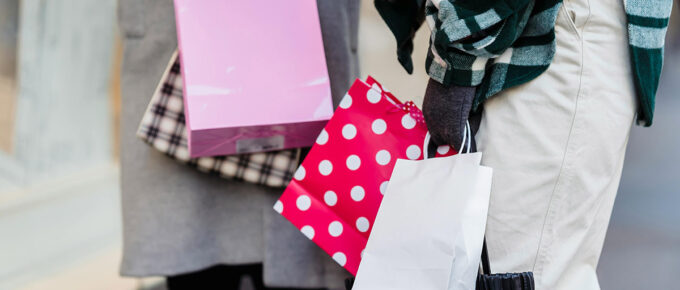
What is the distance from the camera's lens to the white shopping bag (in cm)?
69

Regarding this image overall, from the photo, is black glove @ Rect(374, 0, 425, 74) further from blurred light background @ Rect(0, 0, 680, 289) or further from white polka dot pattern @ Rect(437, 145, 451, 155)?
blurred light background @ Rect(0, 0, 680, 289)

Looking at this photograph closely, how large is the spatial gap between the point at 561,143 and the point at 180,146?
25.2 inches

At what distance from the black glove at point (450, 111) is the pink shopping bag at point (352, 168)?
10 centimetres

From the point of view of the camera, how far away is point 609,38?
0.71m

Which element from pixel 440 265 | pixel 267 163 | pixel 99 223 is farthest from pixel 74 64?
pixel 440 265

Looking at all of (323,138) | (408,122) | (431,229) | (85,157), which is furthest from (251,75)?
(85,157)

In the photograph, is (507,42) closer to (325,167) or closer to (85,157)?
(325,167)

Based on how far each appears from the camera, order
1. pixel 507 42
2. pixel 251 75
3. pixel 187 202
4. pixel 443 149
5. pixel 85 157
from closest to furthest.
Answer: pixel 507 42 → pixel 443 149 → pixel 251 75 → pixel 187 202 → pixel 85 157

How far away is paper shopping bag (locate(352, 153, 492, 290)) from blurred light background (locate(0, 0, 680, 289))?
96 cm

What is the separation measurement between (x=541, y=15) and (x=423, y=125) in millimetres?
239

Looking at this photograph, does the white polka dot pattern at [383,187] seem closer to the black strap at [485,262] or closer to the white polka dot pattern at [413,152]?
the white polka dot pattern at [413,152]

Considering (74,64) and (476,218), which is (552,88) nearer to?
(476,218)

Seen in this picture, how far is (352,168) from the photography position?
0.88 meters

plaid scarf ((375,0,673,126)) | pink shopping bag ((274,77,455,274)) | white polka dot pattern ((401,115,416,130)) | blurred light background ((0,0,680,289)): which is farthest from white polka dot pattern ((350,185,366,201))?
blurred light background ((0,0,680,289))
